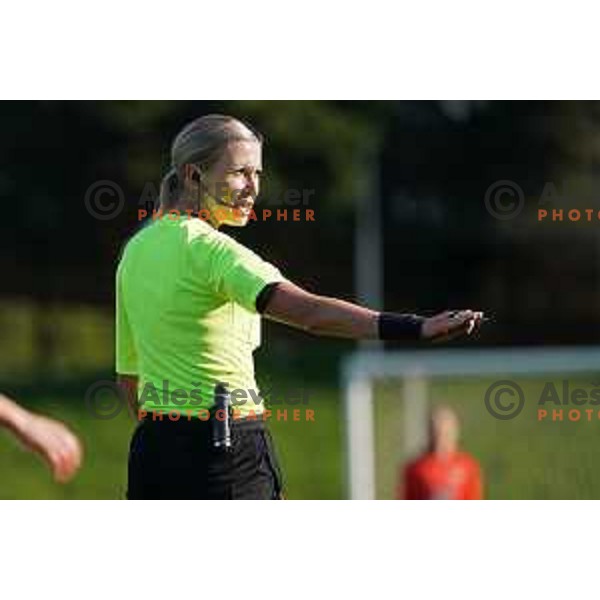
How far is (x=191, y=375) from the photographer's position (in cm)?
475

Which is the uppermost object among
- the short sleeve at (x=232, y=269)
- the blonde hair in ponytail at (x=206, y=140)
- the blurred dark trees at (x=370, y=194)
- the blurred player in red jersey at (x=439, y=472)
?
the blurred dark trees at (x=370, y=194)

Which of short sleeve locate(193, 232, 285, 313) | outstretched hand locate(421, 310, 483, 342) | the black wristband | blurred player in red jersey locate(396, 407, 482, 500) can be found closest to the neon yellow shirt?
short sleeve locate(193, 232, 285, 313)

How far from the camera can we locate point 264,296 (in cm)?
457

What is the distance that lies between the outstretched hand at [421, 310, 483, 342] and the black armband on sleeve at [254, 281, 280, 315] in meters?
0.43

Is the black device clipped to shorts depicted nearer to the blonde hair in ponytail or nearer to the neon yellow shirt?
the neon yellow shirt

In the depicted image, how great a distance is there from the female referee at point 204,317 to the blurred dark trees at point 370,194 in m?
14.5

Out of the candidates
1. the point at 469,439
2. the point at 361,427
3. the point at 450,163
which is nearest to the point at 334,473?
the point at 469,439

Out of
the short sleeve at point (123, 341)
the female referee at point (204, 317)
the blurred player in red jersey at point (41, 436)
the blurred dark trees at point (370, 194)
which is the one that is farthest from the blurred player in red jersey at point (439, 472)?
the blurred dark trees at point (370, 194)

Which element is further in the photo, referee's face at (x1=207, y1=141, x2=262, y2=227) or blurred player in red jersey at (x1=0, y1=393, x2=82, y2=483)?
referee's face at (x1=207, y1=141, x2=262, y2=227)

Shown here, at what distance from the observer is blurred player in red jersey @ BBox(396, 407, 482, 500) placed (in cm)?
987

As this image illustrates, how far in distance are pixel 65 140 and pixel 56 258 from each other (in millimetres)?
1486

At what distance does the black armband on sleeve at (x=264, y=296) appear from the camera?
15.0 feet

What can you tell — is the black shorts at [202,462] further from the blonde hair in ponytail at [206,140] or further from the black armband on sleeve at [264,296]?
the blonde hair in ponytail at [206,140]

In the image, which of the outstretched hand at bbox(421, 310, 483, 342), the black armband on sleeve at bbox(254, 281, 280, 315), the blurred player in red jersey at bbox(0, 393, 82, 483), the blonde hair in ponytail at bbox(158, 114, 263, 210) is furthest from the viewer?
the blonde hair in ponytail at bbox(158, 114, 263, 210)
